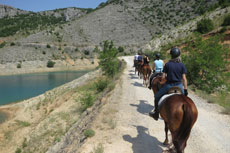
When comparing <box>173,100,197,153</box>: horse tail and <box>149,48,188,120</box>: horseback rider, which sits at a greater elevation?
<box>149,48,188,120</box>: horseback rider

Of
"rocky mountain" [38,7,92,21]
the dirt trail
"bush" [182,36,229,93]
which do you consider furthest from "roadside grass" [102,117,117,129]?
"rocky mountain" [38,7,92,21]

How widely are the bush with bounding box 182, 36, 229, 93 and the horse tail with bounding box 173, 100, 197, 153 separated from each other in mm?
9737

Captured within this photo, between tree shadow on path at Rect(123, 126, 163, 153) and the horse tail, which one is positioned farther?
tree shadow on path at Rect(123, 126, 163, 153)

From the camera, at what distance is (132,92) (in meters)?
12.5

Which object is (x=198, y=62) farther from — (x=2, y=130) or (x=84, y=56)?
(x=84, y=56)

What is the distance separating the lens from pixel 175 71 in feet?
16.0

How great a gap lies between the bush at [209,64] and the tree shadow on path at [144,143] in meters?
8.34

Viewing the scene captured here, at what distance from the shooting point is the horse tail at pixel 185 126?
12.6 feet

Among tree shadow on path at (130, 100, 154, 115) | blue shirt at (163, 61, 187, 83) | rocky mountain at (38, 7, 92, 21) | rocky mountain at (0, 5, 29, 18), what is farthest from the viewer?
rocky mountain at (0, 5, 29, 18)

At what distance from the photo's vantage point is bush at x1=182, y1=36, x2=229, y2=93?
1219 cm

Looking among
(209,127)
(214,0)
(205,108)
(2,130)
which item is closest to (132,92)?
(205,108)

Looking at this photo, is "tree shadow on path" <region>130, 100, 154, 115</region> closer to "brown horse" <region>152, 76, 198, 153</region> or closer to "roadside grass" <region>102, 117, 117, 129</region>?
"roadside grass" <region>102, 117, 117, 129</region>

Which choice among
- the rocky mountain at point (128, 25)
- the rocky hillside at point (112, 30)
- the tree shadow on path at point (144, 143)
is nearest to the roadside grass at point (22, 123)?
the tree shadow on path at point (144, 143)

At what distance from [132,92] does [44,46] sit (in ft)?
247
